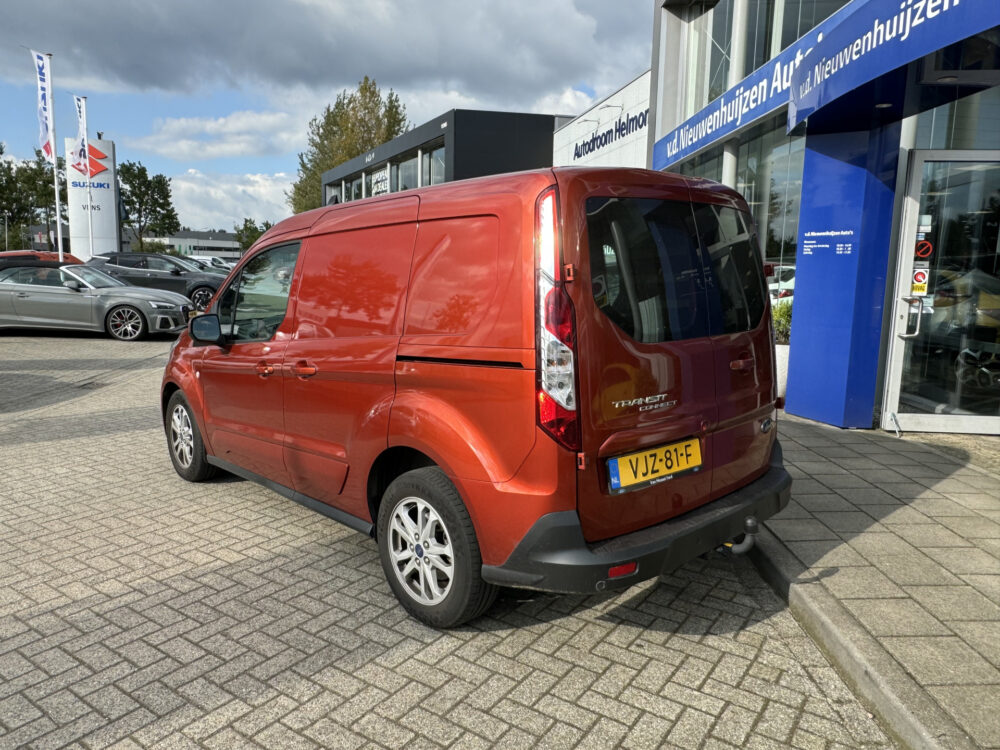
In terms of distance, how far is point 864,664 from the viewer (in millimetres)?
2768

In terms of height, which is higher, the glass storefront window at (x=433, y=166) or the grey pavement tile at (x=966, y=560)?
the glass storefront window at (x=433, y=166)

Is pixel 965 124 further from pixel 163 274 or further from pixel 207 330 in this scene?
pixel 163 274

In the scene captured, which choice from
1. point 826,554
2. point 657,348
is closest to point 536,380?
point 657,348

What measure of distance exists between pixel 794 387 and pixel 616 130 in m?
10.9

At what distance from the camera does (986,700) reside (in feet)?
8.43

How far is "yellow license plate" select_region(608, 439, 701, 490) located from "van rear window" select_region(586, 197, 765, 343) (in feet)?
1.49

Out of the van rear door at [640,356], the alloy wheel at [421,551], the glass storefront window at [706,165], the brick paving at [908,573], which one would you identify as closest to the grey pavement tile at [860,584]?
the brick paving at [908,573]

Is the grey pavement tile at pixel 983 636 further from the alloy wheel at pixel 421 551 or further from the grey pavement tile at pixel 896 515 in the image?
the alloy wheel at pixel 421 551

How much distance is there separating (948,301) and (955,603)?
4.53m

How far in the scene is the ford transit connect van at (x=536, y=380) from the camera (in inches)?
107

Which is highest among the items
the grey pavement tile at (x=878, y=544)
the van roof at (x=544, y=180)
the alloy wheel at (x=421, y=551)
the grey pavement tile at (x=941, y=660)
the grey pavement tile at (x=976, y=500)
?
the van roof at (x=544, y=180)

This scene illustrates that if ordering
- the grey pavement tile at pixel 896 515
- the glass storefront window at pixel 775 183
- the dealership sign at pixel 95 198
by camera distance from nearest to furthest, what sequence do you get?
the grey pavement tile at pixel 896 515 < the glass storefront window at pixel 775 183 < the dealership sign at pixel 95 198

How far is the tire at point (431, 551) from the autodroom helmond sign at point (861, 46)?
376cm

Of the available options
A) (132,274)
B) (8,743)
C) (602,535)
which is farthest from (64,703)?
(132,274)
